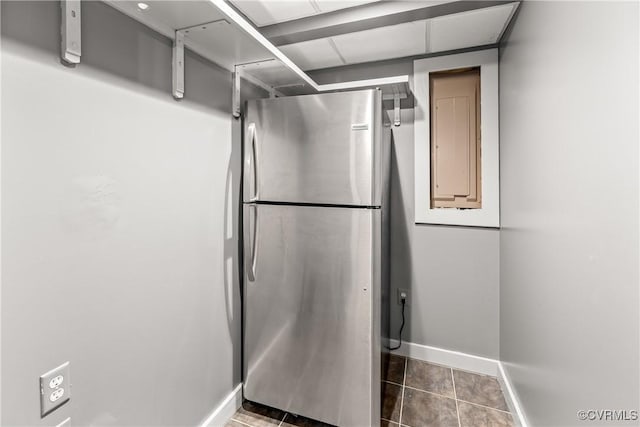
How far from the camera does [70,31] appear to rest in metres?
Result: 0.93

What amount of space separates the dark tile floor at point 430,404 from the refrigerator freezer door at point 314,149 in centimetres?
127

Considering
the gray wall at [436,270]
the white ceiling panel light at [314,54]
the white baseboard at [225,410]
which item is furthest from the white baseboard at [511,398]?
the white ceiling panel light at [314,54]

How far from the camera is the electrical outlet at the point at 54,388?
900mm

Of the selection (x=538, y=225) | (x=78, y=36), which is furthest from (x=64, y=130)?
(x=538, y=225)

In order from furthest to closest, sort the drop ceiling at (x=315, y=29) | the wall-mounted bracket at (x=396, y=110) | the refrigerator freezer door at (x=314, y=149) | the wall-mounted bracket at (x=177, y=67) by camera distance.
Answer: the wall-mounted bracket at (x=396, y=110) < the refrigerator freezer door at (x=314, y=149) < the wall-mounted bracket at (x=177, y=67) < the drop ceiling at (x=315, y=29)

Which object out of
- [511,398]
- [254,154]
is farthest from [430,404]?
[254,154]

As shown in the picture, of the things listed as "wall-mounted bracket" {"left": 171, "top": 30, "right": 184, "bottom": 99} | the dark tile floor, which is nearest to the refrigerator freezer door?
"wall-mounted bracket" {"left": 171, "top": 30, "right": 184, "bottom": 99}

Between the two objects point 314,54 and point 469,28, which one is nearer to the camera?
point 469,28

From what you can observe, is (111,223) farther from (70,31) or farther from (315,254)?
(315,254)

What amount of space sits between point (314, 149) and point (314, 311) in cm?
86

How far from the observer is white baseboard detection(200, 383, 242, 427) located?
160cm

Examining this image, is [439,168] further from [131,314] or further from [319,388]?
[131,314]

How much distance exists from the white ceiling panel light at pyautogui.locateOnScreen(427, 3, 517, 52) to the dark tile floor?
2.24 metres

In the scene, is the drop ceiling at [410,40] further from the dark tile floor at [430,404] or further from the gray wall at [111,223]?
the dark tile floor at [430,404]
